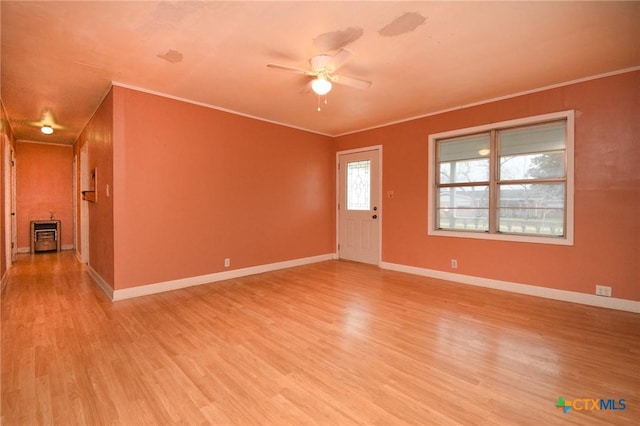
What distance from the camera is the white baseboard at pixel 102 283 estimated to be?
146 inches

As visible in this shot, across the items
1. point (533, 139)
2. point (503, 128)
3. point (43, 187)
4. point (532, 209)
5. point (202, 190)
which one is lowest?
point (532, 209)

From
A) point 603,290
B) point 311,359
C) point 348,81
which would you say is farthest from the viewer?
point 603,290

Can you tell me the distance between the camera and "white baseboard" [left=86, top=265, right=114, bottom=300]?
3.71 m

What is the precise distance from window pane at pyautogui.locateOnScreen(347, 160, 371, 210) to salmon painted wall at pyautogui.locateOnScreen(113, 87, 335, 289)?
2.35 feet

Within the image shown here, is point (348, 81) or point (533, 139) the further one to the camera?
point (533, 139)

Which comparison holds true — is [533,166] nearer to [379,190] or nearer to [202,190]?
[379,190]

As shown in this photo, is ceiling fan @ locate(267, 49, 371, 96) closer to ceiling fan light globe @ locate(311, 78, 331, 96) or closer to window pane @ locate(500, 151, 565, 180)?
ceiling fan light globe @ locate(311, 78, 331, 96)

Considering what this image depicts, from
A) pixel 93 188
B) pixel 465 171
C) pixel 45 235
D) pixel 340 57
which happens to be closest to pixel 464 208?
pixel 465 171

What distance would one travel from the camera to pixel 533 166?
3885 mm

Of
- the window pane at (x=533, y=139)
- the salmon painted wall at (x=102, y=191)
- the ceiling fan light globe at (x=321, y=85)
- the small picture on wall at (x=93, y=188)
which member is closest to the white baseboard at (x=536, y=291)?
the window pane at (x=533, y=139)


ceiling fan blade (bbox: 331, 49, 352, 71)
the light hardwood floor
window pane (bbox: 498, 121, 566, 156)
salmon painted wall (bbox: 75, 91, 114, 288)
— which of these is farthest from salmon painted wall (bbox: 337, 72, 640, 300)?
salmon painted wall (bbox: 75, 91, 114, 288)

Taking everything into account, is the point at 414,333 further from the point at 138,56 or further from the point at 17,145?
the point at 17,145

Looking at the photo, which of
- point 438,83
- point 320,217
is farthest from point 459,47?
point 320,217

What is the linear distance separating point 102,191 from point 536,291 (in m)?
6.04
